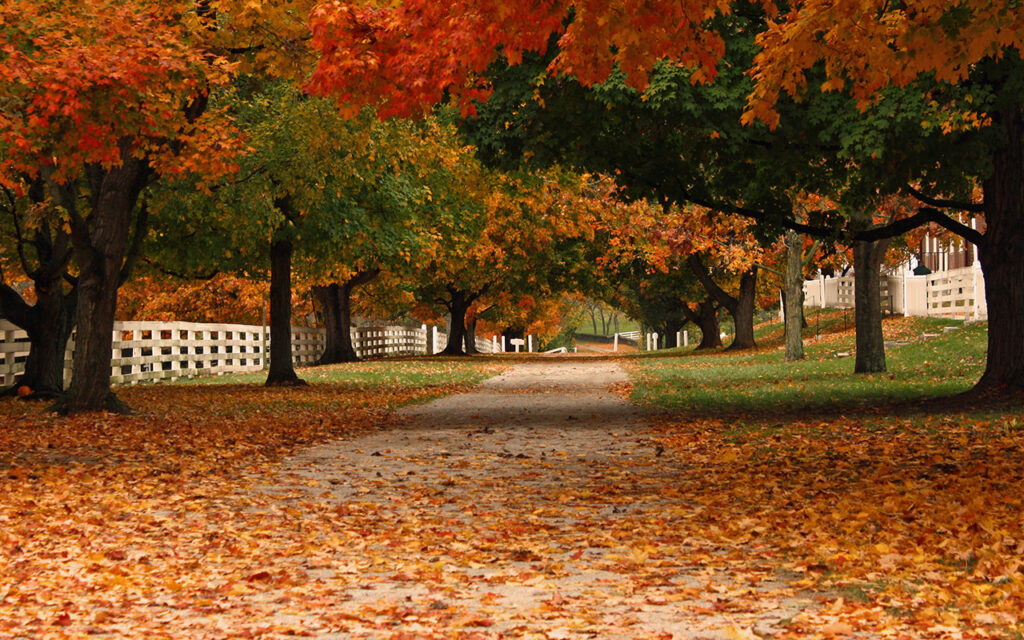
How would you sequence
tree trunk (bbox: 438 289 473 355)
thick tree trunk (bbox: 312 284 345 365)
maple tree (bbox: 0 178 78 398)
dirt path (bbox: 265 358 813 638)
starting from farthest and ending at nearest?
tree trunk (bbox: 438 289 473 355), thick tree trunk (bbox: 312 284 345 365), maple tree (bbox: 0 178 78 398), dirt path (bbox: 265 358 813 638)

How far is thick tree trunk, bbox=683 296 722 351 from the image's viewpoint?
171ft

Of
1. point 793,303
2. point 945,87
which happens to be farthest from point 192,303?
point 945,87

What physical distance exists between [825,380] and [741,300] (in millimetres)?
24457

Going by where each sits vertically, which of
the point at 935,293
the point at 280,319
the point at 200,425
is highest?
the point at 935,293

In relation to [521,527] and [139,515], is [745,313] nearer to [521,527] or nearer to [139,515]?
[521,527]

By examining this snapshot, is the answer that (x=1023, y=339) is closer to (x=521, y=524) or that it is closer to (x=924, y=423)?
(x=924, y=423)

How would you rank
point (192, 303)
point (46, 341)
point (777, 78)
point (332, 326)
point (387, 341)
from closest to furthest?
point (777, 78), point (46, 341), point (332, 326), point (192, 303), point (387, 341)

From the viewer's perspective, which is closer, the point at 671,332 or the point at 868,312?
the point at 868,312

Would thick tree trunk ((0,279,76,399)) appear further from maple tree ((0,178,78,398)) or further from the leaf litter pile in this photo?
the leaf litter pile

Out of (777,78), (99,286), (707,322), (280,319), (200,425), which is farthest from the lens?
(707,322)

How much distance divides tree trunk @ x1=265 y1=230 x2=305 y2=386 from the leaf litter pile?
11.4m

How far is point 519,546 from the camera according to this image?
702 cm

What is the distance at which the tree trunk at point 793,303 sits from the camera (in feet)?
104

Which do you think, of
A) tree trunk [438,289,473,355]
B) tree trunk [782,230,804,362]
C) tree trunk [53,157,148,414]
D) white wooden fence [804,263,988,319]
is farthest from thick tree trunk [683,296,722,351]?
tree trunk [53,157,148,414]
